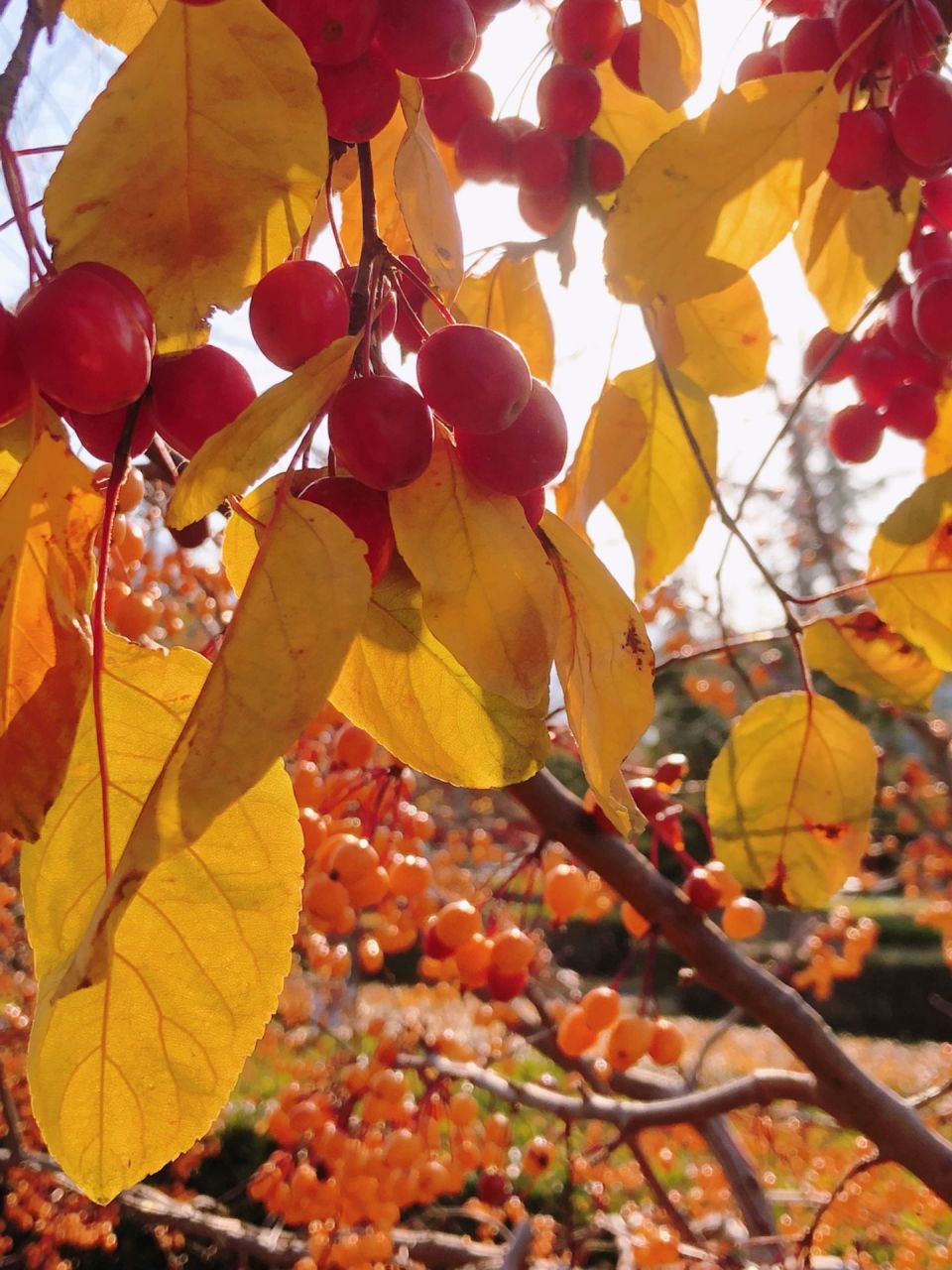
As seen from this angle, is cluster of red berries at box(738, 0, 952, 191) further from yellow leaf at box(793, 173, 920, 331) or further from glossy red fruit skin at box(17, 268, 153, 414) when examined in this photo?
glossy red fruit skin at box(17, 268, 153, 414)

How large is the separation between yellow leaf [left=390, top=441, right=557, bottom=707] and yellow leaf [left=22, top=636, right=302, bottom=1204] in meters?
0.10

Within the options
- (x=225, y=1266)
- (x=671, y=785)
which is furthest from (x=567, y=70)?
(x=225, y=1266)

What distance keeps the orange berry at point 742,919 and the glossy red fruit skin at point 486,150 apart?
112 centimetres

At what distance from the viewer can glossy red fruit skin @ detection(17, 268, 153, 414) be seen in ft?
1.04

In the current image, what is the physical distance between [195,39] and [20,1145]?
283cm

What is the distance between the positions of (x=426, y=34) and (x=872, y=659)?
2.21ft

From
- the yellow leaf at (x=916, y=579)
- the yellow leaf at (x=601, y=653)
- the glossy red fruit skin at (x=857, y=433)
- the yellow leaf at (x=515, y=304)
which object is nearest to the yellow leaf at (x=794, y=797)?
the yellow leaf at (x=916, y=579)

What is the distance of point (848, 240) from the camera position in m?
0.72

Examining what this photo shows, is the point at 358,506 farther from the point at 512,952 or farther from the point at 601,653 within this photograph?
the point at 512,952

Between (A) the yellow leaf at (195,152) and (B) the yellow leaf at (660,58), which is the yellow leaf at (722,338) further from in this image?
(A) the yellow leaf at (195,152)

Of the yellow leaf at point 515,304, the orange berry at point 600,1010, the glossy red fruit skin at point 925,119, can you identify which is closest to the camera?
the glossy red fruit skin at point 925,119

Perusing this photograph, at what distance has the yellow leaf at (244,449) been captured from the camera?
301 mm

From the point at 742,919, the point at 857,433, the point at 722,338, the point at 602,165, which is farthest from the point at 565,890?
the point at 602,165

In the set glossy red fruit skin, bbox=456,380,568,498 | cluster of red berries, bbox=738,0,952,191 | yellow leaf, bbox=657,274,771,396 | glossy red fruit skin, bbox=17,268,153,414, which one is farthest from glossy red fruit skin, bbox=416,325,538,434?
yellow leaf, bbox=657,274,771,396
